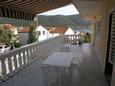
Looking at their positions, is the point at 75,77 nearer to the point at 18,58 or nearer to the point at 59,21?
the point at 18,58

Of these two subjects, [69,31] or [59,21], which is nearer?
[69,31]

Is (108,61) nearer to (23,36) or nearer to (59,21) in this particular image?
(23,36)

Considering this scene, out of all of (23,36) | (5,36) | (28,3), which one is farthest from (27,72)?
(23,36)

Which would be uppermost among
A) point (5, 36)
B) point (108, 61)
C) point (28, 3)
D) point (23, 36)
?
point (28, 3)

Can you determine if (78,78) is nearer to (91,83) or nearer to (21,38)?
(91,83)

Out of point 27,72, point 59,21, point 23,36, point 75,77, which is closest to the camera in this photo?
point 75,77

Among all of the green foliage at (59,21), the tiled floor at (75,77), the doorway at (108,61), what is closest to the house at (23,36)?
the green foliage at (59,21)

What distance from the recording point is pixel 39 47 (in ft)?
20.5

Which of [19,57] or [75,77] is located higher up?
[19,57]

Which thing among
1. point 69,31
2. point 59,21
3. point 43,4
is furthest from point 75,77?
point 59,21

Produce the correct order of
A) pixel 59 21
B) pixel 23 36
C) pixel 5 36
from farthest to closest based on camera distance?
pixel 59 21, pixel 23 36, pixel 5 36

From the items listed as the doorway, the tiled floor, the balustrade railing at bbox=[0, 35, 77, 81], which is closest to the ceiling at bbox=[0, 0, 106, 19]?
the doorway

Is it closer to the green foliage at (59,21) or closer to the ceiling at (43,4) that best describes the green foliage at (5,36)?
the green foliage at (59,21)

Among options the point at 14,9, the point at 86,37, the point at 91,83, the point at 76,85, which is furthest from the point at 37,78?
the point at 86,37
